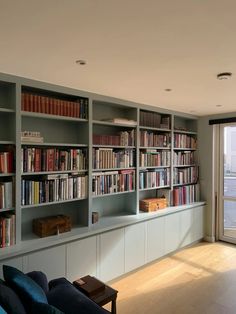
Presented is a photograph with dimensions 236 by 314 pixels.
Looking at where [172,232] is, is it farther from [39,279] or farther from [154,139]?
[39,279]

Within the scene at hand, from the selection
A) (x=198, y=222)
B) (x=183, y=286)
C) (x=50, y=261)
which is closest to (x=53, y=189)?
(x=50, y=261)

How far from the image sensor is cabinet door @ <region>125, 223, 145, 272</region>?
3361 millimetres

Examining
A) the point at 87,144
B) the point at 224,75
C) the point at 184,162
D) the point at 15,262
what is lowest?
the point at 15,262

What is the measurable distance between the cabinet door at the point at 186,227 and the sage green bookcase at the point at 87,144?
0.50m

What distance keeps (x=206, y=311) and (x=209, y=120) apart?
123 inches

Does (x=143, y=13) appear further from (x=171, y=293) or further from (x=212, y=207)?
(x=212, y=207)

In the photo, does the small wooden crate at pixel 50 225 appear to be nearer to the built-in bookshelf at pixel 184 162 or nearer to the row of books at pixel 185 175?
the built-in bookshelf at pixel 184 162

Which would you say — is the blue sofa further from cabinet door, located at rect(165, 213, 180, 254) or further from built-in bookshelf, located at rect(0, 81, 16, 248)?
cabinet door, located at rect(165, 213, 180, 254)

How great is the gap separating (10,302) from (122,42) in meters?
1.82

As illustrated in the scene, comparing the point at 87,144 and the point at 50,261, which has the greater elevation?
the point at 87,144

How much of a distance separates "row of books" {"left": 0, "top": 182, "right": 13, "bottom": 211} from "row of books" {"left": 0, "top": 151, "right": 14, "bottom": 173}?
0.44 ft

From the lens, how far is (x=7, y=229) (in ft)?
8.14

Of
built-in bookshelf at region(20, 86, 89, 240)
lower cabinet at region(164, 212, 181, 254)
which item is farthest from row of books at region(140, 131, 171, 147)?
lower cabinet at region(164, 212, 181, 254)

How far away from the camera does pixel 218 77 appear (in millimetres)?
2426
